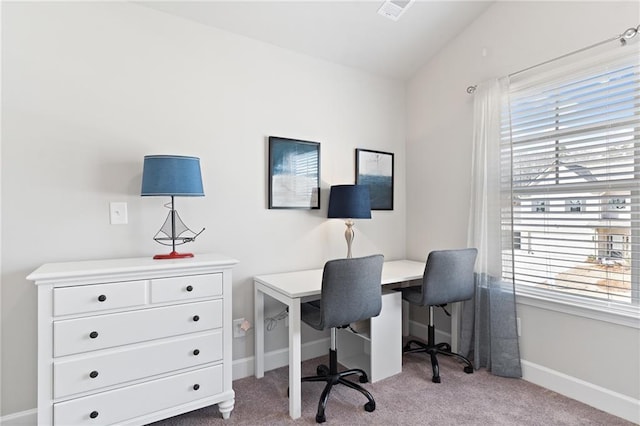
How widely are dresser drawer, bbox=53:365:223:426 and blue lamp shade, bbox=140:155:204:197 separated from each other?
102 cm

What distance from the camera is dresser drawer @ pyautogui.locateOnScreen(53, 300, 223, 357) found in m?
1.63

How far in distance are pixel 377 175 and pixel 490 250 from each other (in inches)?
46.8

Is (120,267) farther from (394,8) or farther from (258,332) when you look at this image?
(394,8)

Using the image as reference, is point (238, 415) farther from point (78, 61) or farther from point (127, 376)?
point (78, 61)

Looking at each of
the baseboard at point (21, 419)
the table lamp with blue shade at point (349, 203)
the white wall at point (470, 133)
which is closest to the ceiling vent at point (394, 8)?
the white wall at point (470, 133)

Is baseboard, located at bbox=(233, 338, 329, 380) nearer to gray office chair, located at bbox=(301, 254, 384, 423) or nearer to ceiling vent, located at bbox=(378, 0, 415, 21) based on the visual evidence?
gray office chair, located at bbox=(301, 254, 384, 423)

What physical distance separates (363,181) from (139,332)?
6.98 feet

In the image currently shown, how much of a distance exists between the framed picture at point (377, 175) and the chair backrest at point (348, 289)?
1.19m

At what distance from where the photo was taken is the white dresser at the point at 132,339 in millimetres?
1608

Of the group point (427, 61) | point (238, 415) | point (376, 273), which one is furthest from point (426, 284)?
point (427, 61)

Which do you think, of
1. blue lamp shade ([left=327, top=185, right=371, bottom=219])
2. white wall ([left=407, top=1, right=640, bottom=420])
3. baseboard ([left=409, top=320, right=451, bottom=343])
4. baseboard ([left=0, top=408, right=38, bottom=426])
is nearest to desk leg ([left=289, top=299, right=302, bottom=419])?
blue lamp shade ([left=327, top=185, right=371, bottom=219])

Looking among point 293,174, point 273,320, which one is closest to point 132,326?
point 273,320

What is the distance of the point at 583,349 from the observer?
2197 mm

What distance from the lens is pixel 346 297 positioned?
2.03 meters
